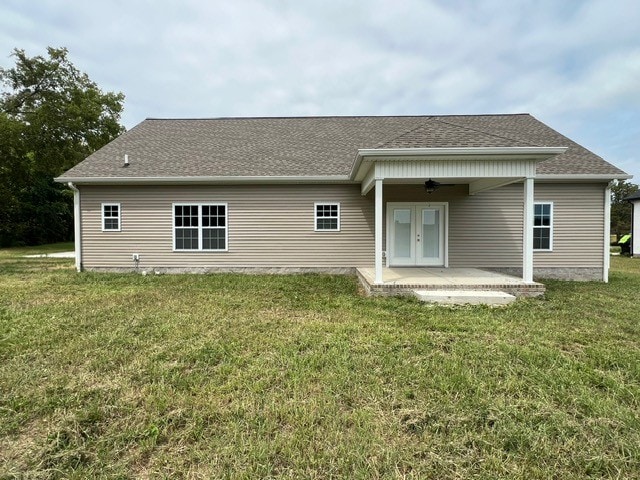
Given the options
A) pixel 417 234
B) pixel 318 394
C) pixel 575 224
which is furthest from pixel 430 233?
pixel 318 394

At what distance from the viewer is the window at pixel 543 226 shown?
9500 mm

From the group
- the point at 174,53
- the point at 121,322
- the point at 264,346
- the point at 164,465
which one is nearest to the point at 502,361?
the point at 264,346

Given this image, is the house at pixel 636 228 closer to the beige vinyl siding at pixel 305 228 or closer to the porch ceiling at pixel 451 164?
the beige vinyl siding at pixel 305 228

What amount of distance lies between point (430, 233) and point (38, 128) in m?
Answer: 25.1

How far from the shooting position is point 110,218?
32.5 ft

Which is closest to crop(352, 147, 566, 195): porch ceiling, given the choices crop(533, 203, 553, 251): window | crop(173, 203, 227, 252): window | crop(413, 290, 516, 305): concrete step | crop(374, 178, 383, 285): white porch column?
crop(374, 178, 383, 285): white porch column

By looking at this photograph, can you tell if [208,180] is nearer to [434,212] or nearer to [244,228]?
[244,228]

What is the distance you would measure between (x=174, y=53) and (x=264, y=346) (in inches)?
461

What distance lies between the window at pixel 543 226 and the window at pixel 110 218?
12.4 m

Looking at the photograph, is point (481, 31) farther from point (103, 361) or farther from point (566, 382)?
point (103, 361)

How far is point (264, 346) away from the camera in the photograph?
3.99 m

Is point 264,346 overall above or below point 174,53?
below

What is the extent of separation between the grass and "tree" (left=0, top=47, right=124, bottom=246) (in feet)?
71.2

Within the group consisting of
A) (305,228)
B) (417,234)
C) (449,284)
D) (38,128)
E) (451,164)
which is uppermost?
(38,128)
